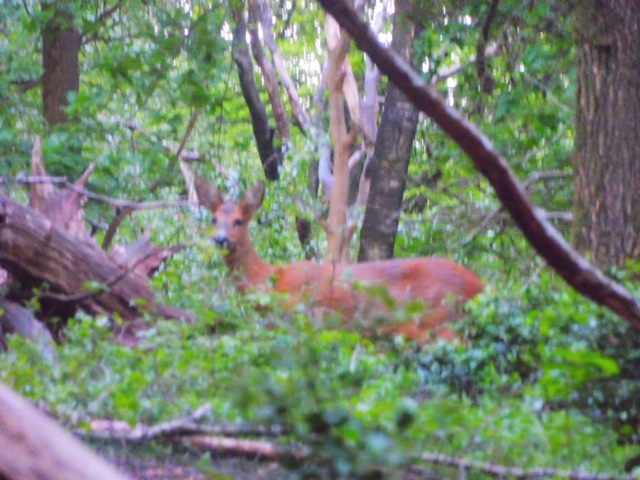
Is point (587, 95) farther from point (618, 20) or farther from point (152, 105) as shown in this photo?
point (152, 105)

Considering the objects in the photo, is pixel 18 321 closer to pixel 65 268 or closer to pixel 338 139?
pixel 65 268

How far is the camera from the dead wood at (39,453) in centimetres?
219

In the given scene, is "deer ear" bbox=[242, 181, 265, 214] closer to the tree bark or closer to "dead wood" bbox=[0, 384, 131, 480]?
the tree bark

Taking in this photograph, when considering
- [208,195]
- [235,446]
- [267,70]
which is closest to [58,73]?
[267,70]

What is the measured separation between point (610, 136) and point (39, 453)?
5.11 m

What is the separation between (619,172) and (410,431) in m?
4.03

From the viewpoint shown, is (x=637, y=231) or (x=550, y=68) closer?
(x=637, y=231)

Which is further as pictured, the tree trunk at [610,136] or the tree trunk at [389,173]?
the tree trunk at [389,173]

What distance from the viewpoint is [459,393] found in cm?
544

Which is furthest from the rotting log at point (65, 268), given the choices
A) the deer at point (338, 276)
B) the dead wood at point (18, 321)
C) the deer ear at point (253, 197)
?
the deer ear at point (253, 197)

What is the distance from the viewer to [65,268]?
272 inches

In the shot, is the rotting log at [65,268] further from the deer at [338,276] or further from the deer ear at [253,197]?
the deer ear at [253,197]

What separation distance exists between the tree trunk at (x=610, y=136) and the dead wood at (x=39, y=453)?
188 inches

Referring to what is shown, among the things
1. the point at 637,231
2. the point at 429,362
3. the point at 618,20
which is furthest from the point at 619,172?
the point at 429,362
